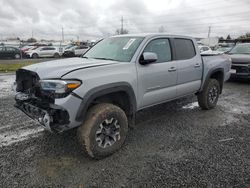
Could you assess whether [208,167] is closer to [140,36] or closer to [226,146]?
[226,146]

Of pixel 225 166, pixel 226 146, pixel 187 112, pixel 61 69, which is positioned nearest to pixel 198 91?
pixel 187 112

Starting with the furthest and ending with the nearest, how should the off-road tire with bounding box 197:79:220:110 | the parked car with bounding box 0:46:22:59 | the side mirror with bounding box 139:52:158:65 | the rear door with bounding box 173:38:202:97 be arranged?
the parked car with bounding box 0:46:22:59, the off-road tire with bounding box 197:79:220:110, the rear door with bounding box 173:38:202:97, the side mirror with bounding box 139:52:158:65

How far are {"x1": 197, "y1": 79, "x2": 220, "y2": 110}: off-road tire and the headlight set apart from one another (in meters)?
3.64

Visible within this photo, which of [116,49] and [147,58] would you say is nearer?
[147,58]

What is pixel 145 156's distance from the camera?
11.8ft

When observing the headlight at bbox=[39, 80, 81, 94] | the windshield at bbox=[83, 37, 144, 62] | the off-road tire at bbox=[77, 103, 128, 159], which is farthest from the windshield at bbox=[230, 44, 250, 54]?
the headlight at bbox=[39, 80, 81, 94]

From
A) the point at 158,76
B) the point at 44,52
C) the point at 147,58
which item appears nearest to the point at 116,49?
the point at 147,58

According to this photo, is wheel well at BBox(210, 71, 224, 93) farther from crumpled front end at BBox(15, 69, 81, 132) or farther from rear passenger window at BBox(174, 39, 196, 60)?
crumpled front end at BBox(15, 69, 81, 132)

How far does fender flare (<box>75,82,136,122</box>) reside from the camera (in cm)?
312

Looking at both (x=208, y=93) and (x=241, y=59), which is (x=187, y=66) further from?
(x=241, y=59)

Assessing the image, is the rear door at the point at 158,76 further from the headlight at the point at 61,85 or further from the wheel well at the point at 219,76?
the wheel well at the point at 219,76

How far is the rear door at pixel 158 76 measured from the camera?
12.9 feet

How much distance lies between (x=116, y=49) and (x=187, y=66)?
1551mm

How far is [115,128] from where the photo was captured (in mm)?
3621
